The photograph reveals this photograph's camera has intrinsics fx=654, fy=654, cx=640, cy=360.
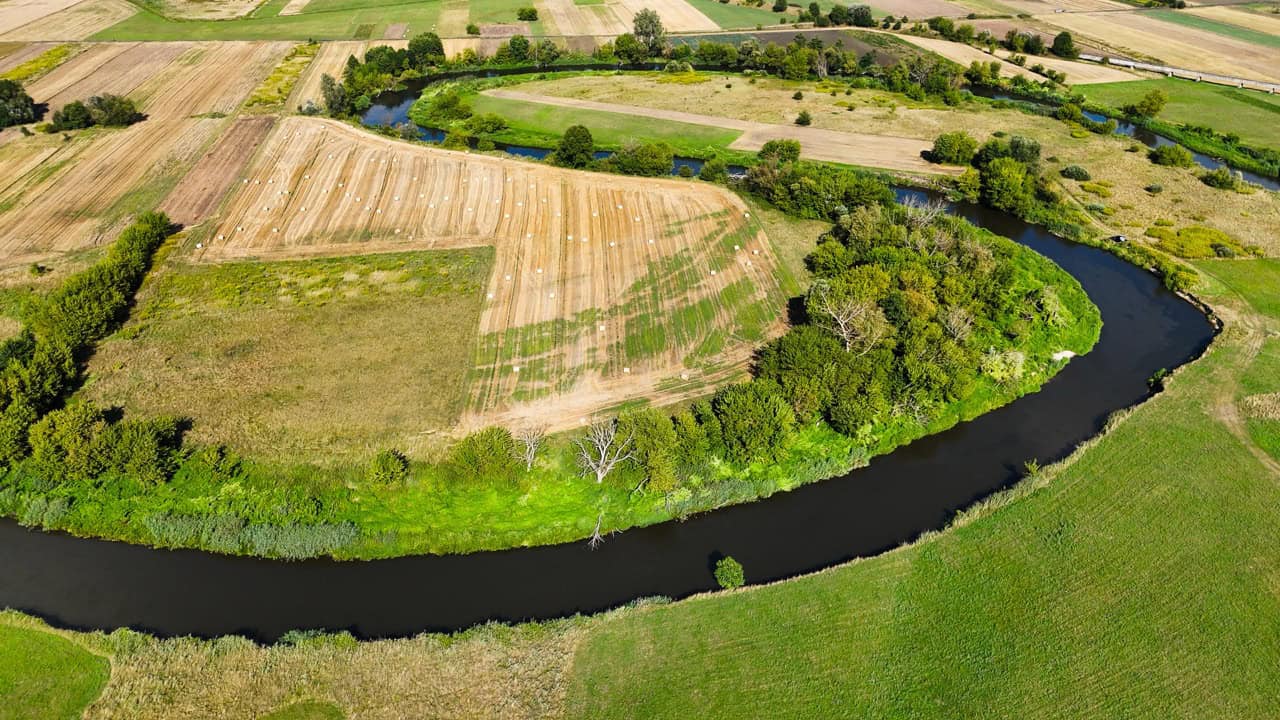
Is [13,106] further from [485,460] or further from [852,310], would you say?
[852,310]

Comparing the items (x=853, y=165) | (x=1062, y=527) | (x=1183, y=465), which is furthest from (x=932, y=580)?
(x=853, y=165)

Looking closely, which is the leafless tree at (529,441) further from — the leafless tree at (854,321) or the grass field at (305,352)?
the leafless tree at (854,321)

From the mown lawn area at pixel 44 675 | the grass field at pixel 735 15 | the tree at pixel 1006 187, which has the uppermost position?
the grass field at pixel 735 15

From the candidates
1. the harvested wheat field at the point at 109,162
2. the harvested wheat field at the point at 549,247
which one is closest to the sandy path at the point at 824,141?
the harvested wheat field at the point at 549,247

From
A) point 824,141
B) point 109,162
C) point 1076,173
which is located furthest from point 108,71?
point 1076,173

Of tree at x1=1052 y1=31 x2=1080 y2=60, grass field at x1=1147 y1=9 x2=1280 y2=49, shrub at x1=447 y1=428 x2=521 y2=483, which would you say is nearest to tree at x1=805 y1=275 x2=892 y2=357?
shrub at x1=447 y1=428 x2=521 y2=483

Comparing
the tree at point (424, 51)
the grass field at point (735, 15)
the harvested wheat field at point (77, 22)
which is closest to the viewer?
the tree at point (424, 51)

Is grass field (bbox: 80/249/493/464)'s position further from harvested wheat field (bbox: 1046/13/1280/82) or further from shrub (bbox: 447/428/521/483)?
harvested wheat field (bbox: 1046/13/1280/82)
